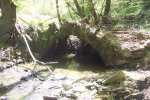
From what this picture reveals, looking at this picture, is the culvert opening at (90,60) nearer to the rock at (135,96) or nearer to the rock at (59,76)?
the rock at (59,76)

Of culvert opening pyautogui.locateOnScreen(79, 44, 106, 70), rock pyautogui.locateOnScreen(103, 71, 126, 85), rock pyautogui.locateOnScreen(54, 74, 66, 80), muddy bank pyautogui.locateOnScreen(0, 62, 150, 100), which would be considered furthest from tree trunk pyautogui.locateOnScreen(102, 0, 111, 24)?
rock pyautogui.locateOnScreen(103, 71, 126, 85)

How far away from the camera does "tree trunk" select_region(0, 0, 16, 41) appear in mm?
10422

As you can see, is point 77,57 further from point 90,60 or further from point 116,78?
point 116,78

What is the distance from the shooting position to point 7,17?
1057 centimetres

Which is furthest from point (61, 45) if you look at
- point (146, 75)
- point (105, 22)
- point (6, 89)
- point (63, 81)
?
point (146, 75)

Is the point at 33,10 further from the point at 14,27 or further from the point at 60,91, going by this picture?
the point at 60,91

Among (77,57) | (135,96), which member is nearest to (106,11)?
(77,57)

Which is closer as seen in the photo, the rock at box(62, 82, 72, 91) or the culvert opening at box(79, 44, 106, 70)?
the rock at box(62, 82, 72, 91)

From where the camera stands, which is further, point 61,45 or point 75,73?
point 61,45

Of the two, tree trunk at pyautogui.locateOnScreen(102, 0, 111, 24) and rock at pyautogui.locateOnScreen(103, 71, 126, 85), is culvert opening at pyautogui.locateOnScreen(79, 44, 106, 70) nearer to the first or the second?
tree trunk at pyautogui.locateOnScreen(102, 0, 111, 24)

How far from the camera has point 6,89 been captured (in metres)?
8.55

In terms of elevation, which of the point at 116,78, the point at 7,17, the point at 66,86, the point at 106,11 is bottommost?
the point at 66,86

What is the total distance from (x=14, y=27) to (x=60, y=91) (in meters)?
2.96

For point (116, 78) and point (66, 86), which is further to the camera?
point (66, 86)
